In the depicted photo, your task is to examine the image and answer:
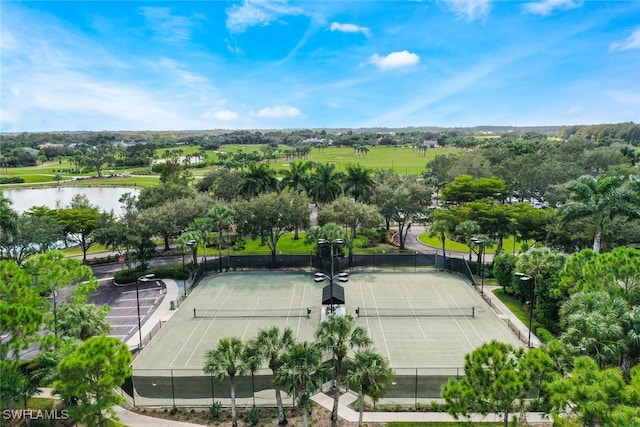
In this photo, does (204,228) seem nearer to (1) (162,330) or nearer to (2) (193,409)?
(1) (162,330)

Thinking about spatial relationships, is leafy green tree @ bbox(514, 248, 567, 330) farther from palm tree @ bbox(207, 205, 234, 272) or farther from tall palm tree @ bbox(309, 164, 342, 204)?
tall palm tree @ bbox(309, 164, 342, 204)

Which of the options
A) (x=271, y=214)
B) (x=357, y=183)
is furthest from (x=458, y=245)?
(x=271, y=214)

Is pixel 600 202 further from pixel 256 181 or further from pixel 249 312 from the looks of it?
pixel 256 181

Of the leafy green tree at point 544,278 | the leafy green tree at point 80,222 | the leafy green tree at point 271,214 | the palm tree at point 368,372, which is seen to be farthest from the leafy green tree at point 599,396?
the leafy green tree at point 80,222

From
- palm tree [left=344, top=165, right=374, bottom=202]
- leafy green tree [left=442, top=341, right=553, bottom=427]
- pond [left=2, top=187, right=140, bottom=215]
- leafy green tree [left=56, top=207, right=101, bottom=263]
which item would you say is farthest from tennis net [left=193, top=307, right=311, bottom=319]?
pond [left=2, top=187, right=140, bottom=215]

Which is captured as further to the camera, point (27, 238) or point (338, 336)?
point (27, 238)

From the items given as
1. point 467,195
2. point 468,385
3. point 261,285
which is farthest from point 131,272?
point 467,195
